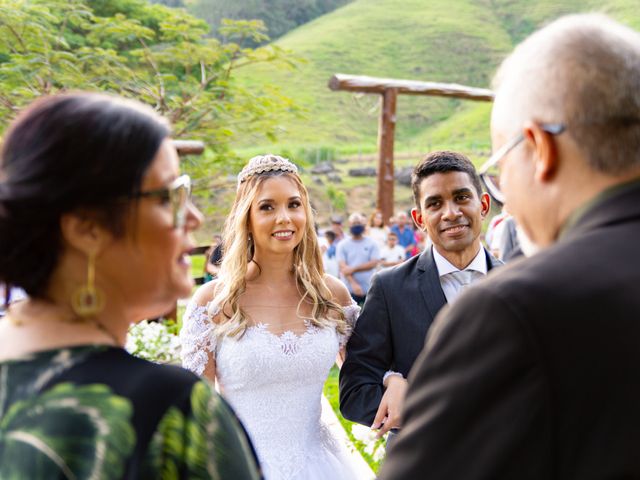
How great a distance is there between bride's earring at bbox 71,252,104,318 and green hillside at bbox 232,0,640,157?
135 feet

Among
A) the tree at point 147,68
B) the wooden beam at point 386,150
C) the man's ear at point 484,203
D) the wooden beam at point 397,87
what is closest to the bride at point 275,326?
the man's ear at point 484,203

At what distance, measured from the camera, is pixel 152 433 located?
1370 mm

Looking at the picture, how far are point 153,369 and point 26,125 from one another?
0.52 metres

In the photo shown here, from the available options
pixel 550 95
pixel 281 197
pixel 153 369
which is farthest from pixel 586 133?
pixel 281 197

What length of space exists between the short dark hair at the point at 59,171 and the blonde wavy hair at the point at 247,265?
220 cm

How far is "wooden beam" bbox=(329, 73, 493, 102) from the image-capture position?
12156 mm

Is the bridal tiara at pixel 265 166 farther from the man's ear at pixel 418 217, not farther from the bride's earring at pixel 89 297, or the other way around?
the bride's earring at pixel 89 297

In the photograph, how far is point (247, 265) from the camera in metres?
3.81

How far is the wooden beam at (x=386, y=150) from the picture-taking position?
45.0ft

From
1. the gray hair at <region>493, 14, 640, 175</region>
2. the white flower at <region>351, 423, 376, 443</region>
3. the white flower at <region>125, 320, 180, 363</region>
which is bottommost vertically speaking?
the white flower at <region>125, 320, 180, 363</region>

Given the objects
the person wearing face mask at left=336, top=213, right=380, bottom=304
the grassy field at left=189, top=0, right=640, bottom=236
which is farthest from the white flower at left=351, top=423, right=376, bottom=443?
the grassy field at left=189, top=0, right=640, bottom=236

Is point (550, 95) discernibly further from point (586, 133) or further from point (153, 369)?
point (153, 369)

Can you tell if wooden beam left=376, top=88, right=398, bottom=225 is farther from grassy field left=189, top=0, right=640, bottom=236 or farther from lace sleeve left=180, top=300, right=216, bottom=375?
grassy field left=189, top=0, right=640, bottom=236

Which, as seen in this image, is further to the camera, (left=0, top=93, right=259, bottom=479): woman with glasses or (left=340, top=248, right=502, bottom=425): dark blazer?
(left=340, top=248, right=502, bottom=425): dark blazer
